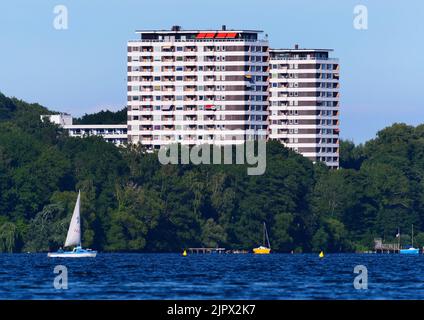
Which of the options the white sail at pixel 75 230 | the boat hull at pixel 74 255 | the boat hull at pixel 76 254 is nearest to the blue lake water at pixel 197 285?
the boat hull at pixel 74 255

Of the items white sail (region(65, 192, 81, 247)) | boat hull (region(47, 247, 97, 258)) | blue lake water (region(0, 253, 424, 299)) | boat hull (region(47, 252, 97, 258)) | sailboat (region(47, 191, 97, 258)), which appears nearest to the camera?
blue lake water (region(0, 253, 424, 299))

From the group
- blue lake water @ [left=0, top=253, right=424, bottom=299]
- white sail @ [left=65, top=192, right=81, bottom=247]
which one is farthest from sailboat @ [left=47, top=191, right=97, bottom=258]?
blue lake water @ [left=0, top=253, right=424, bottom=299]

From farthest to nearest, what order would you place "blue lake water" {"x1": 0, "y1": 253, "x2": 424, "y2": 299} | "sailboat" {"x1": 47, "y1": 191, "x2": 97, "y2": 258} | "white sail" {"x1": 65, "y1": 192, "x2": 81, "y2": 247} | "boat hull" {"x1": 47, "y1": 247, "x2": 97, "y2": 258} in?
"white sail" {"x1": 65, "y1": 192, "x2": 81, "y2": 247}, "sailboat" {"x1": 47, "y1": 191, "x2": 97, "y2": 258}, "boat hull" {"x1": 47, "y1": 247, "x2": 97, "y2": 258}, "blue lake water" {"x1": 0, "y1": 253, "x2": 424, "y2": 299}

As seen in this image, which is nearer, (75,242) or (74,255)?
(74,255)

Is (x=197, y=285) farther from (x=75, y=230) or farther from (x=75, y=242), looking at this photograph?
(x=75, y=242)

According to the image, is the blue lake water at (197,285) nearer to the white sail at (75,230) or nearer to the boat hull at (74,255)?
the boat hull at (74,255)

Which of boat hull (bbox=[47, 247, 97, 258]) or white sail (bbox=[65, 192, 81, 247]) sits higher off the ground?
white sail (bbox=[65, 192, 81, 247])

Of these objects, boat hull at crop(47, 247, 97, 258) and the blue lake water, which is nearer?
the blue lake water

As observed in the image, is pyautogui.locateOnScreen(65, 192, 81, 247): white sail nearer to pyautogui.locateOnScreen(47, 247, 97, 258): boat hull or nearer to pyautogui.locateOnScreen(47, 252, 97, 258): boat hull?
pyautogui.locateOnScreen(47, 247, 97, 258): boat hull

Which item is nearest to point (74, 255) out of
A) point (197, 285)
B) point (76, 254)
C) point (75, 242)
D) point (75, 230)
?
point (76, 254)
